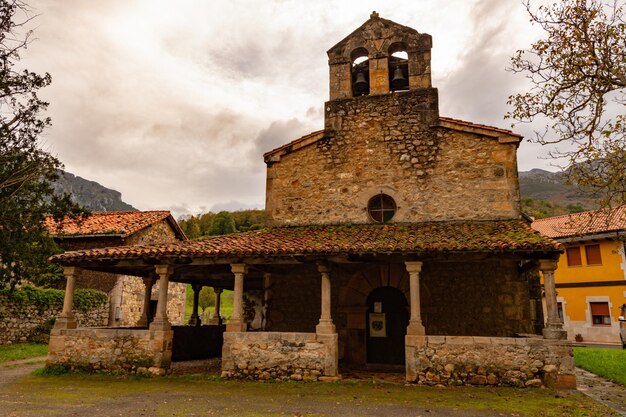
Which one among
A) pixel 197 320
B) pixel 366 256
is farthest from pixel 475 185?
pixel 197 320

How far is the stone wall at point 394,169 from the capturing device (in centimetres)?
1053

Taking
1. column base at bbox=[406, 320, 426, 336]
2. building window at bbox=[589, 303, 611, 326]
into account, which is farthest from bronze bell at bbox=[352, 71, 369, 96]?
building window at bbox=[589, 303, 611, 326]

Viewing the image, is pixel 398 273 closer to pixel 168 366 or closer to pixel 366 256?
pixel 366 256

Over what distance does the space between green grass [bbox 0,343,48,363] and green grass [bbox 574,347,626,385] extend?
15.4 meters

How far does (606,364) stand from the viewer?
36.7 ft

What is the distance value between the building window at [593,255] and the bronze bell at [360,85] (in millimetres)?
15883

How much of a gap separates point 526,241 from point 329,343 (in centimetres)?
423

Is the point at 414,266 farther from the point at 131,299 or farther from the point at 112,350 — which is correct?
the point at 131,299

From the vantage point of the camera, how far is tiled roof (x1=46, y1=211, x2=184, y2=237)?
16.6m

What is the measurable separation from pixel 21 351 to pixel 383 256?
39.1 ft

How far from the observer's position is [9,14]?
11000mm

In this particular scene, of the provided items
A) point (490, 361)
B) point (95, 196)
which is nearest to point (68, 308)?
point (490, 361)

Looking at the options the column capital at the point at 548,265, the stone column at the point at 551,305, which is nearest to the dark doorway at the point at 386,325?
the stone column at the point at 551,305

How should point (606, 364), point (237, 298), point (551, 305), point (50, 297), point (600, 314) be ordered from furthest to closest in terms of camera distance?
point (600, 314), point (50, 297), point (606, 364), point (237, 298), point (551, 305)
